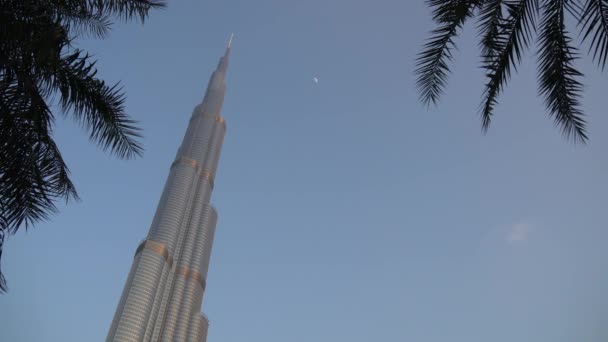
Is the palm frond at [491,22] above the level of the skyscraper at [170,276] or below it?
below

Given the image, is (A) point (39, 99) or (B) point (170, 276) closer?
(A) point (39, 99)

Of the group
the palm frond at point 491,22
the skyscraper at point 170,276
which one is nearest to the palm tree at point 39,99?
the palm frond at point 491,22

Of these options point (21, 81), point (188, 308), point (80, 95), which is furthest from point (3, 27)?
point (188, 308)

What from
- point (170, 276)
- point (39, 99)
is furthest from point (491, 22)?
point (170, 276)

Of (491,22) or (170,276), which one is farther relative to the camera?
(170,276)

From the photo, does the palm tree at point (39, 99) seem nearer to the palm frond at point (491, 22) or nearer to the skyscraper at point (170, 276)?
the palm frond at point (491, 22)

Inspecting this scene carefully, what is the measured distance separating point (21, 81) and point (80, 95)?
92cm

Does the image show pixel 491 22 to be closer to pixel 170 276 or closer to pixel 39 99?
pixel 39 99

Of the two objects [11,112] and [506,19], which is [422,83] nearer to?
[506,19]

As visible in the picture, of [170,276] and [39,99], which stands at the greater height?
[170,276]

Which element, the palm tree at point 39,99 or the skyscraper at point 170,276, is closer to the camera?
the palm tree at point 39,99

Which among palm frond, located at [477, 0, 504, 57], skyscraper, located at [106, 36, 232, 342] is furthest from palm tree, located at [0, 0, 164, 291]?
skyscraper, located at [106, 36, 232, 342]

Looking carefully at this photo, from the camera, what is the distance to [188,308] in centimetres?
16775

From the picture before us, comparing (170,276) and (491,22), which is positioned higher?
(170,276)
